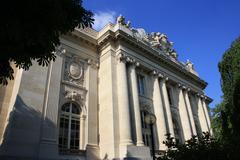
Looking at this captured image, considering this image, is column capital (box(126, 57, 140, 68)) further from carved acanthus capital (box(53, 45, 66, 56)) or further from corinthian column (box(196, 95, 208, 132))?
corinthian column (box(196, 95, 208, 132))

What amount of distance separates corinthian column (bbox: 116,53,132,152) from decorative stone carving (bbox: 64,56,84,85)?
3.16m

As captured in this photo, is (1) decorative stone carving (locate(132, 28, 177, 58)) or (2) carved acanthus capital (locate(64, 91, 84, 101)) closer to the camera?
(2) carved acanthus capital (locate(64, 91, 84, 101))

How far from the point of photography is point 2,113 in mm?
13805

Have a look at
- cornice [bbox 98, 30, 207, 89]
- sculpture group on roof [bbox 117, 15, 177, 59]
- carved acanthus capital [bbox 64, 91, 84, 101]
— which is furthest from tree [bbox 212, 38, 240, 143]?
carved acanthus capital [bbox 64, 91, 84, 101]

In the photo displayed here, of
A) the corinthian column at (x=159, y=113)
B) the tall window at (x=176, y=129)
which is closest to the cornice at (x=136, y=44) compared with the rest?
the corinthian column at (x=159, y=113)

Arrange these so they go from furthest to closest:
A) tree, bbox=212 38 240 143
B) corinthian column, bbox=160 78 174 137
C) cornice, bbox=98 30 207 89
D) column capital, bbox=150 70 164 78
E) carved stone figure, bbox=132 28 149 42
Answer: carved stone figure, bbox=132 28 149 42
column capital, bbox=150 70 164 78
corinthian column, bbox=160 78 174 137
cornice, bbox=98 30 207 89
tree, bbox=212 38 240 143

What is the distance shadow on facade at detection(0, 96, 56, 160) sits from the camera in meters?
11.8

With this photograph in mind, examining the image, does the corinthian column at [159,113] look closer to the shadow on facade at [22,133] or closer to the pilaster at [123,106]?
the pilaster at [123,106]

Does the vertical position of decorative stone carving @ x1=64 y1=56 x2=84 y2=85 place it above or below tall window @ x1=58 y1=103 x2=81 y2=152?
above

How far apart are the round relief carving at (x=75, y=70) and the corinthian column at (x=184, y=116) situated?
39.1 ft

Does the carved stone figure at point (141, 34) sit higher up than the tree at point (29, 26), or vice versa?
the carved stone figure at point (141, 34)

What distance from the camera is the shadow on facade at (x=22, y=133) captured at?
1181cm

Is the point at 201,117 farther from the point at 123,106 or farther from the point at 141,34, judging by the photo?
the point at 123,106

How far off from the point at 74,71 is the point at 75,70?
6.0 inches
